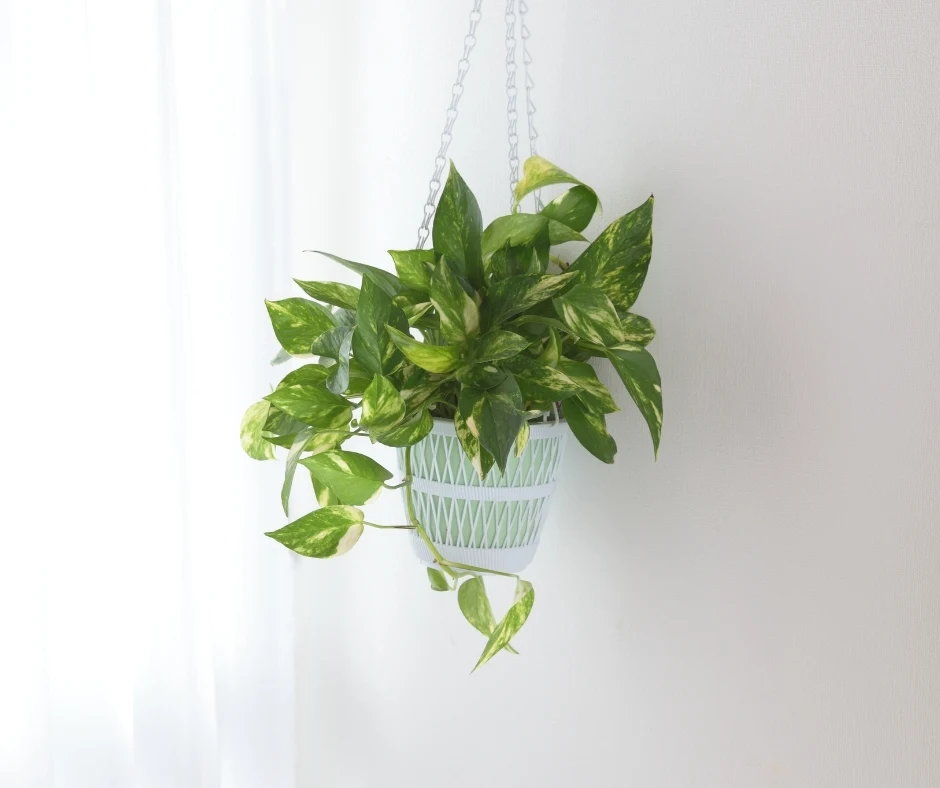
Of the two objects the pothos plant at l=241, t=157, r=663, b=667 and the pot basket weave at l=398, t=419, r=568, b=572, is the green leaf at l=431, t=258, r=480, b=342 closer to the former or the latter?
the pothos plant at l=241, t=157, r=663, b=667

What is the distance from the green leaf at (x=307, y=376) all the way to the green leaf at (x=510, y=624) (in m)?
0.27

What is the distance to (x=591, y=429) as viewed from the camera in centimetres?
73

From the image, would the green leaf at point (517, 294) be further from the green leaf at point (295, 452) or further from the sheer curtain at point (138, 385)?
the sheer curtain at point (138, 385)

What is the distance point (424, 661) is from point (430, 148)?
75cm

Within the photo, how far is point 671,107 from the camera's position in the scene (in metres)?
0.76

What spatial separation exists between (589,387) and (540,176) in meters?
0.20

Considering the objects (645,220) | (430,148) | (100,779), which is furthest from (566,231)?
(100,779)

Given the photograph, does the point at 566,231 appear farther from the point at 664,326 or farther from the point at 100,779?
the point at 100,779

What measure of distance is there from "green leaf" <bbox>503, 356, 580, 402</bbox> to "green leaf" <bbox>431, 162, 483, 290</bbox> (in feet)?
0.27

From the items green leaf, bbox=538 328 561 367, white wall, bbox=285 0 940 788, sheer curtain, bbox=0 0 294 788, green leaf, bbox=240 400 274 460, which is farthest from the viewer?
sheer curtain, bbox=0 0 294 788

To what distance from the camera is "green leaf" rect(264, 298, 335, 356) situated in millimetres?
726

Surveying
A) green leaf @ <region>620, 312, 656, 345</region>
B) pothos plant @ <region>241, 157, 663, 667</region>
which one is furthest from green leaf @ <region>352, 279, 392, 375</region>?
green leaf @ <region>620, 312, 656, 345</region>

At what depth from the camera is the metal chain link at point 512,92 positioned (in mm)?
898

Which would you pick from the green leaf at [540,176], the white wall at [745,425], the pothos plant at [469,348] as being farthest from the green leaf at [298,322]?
the white wall at [745,425]
